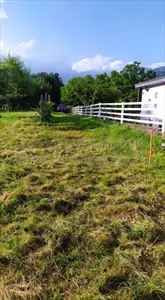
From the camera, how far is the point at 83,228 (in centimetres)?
364

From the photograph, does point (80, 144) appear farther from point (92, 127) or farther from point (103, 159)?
point (92, 127)

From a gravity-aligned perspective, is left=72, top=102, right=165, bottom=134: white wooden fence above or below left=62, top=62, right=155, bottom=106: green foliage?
below

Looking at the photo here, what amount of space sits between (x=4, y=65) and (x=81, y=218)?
35.1 metres

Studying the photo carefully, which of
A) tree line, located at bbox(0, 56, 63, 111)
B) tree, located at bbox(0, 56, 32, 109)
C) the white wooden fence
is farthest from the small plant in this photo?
tree, located at bbox(0, 56, 32, 109)

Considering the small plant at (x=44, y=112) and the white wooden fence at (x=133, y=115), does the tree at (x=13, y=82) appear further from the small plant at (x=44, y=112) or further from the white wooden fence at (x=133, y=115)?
the small plant at (x=44, y=112)

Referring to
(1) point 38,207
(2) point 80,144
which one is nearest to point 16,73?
(2) point 80,144

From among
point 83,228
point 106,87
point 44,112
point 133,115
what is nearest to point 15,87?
point 106,87

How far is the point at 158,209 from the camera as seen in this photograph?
162 inches

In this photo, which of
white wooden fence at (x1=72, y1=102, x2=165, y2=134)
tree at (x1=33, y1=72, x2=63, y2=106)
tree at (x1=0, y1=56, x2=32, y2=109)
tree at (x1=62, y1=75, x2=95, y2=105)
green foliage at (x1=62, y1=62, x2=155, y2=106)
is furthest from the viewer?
tree at (x1=33, y1=72, x2=63, y2=106)

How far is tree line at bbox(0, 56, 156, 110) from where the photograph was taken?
105 feet

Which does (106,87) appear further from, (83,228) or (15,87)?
(83,228)

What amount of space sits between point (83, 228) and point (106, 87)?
97.4ft

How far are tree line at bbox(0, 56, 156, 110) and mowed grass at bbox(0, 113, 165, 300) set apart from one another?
Result: 25.5m

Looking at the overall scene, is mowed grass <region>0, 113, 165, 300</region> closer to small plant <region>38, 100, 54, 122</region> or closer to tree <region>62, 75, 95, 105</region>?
small plant <region>38, 100, 54, 122</region>
